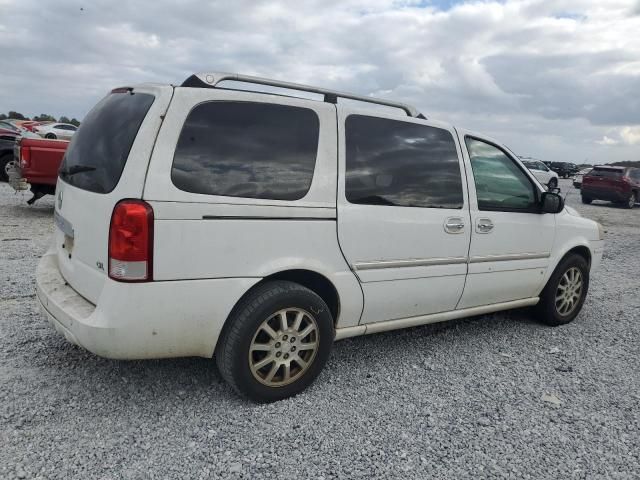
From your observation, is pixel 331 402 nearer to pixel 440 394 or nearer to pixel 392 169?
pixel 440 394

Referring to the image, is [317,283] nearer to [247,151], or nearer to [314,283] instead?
[314,283]

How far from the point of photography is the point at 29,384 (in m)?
3.09

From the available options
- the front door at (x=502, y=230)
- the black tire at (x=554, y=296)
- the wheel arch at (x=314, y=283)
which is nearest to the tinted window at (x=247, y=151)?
the wheel arch at (x=314, y=283)

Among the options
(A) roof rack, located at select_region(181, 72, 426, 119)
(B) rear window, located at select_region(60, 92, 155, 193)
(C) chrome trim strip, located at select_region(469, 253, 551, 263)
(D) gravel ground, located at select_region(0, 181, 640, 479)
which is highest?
(A) roof rack, located at select_region(181, 72, 426, 119)

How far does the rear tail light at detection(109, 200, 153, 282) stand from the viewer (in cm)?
254

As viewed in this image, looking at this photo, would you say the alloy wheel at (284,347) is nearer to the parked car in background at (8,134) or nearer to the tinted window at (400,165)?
the tinted window at (400,165)

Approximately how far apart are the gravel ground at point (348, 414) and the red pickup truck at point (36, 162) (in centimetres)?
532

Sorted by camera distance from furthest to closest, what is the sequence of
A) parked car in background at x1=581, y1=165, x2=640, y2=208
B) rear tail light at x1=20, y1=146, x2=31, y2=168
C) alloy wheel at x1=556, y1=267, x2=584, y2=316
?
parked car in background at x1=581, y1=165, x2=640, y2=208
rear tail light at x1=20, y1=146, x2=31, y2=168
alloy wheel at x1=556, y1=267, x2=584, y2=316

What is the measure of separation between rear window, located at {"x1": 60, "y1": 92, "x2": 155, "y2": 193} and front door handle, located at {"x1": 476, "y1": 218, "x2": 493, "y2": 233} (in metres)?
2.44

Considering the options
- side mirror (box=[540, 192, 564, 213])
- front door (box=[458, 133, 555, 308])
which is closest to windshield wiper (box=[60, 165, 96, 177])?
front door (box=[458, 133, 555, 308])

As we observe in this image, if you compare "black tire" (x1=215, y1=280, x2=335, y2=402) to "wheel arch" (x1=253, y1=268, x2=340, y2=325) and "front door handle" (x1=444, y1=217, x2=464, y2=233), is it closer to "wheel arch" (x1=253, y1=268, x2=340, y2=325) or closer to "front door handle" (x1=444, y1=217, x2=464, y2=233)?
"wheel arch" (x1=253, y1=268, x2=340, y2=325)

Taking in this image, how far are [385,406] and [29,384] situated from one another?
6.94 ft

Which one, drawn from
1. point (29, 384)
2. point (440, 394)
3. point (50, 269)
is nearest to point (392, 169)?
point (440, 394)

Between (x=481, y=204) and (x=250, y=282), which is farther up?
(x=481, y=204)
